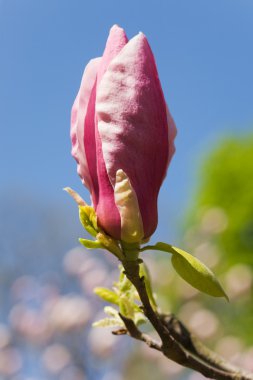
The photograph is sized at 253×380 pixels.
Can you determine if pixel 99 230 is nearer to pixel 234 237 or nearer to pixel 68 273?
pixel 68 273

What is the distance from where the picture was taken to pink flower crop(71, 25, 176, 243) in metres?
0.60

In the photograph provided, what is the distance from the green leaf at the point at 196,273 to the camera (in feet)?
2.05

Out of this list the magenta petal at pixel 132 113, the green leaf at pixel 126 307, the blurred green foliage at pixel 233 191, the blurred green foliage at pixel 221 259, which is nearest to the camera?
the magenta petal at pixel 132 113

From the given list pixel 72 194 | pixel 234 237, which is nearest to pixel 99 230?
pixel 72 194

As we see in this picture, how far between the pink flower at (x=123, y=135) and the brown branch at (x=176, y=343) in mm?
53

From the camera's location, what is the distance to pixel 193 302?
5.51 metres

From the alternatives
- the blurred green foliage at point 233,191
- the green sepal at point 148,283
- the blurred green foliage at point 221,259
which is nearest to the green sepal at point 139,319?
the green sepal at point 148,283

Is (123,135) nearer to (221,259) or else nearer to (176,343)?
(176,343)

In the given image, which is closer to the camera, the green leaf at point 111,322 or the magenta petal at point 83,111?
the magenta petal at point 83,111

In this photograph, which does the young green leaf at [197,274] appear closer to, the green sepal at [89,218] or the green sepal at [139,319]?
the green sepal at [89,218]

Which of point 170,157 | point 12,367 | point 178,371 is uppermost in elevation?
point 170,157

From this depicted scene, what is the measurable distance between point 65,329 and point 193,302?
1.44 metres

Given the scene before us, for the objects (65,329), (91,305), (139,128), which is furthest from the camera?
(91,305)

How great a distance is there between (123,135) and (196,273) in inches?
6.0
